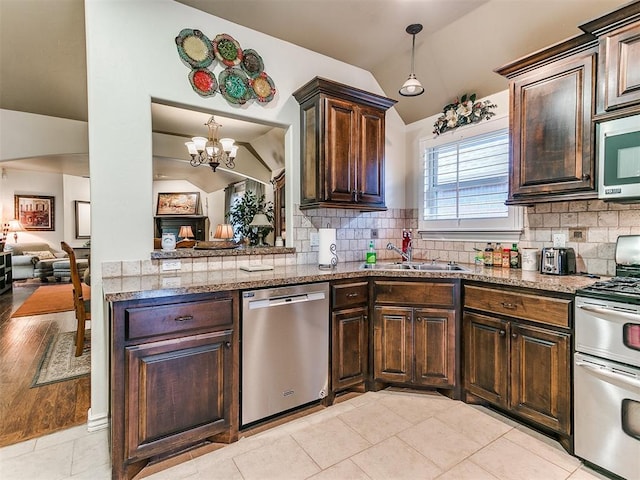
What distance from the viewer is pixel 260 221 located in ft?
11.0

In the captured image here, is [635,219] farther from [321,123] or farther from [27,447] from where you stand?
[27,447]

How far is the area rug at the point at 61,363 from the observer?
2.85m

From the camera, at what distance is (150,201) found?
2287mm

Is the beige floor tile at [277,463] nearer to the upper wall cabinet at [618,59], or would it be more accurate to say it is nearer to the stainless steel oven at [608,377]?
the stainless steel oven at [608,377]

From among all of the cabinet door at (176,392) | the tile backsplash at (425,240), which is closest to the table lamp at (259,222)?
the tile backsplash at (425,240)

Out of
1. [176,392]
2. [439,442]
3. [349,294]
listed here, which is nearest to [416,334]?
[349,294]

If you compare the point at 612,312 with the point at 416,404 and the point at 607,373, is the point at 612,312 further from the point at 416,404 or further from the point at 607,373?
the point at 416,404

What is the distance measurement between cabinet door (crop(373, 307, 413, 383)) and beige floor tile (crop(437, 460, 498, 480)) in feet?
2.55

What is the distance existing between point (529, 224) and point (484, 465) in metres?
1.86

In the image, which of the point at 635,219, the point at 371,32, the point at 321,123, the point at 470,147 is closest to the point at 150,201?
the point at 321,123

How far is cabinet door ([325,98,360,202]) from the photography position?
2756 millimetres

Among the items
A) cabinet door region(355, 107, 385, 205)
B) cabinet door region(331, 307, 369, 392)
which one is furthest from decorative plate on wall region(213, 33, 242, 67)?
cabinet door region(331, 307, 369, 392)

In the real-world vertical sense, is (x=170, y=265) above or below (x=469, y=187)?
below

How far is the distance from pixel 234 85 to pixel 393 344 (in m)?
2.40
